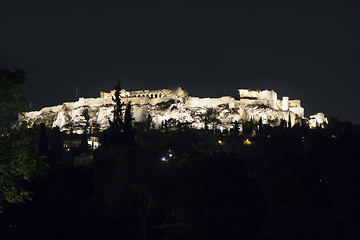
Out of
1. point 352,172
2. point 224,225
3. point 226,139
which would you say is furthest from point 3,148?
point 226,139

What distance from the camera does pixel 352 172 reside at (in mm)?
26828

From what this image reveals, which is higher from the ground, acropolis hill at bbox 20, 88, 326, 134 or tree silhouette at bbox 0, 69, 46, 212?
acropolis hill at bbox 20, 88, 326, 134

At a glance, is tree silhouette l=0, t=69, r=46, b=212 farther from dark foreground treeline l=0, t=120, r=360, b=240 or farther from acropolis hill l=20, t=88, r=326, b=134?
acropolis hill l=20, t=88, r=326, b=134

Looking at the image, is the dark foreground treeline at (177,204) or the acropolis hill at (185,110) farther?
the acropolis hill at (185,110)

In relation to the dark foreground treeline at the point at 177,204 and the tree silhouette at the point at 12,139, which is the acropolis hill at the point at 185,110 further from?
the tree silhouette at the point at 12,139

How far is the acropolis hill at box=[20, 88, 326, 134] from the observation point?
3310 inches

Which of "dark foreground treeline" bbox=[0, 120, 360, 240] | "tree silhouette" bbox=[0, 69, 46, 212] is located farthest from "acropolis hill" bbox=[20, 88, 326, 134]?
"tree silhouette" bbox=[0, 69, 46, 212]

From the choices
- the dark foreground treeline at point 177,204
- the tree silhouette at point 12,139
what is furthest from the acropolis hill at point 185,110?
the tree silhouette at point 12,139

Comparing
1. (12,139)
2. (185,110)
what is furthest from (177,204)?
(185,110)

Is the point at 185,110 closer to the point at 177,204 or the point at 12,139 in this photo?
the point at 177,204

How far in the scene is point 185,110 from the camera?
286 feet

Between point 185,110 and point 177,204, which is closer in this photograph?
point 177,204

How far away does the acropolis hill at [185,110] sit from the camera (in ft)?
276

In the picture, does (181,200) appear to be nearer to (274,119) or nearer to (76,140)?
(76,140)
